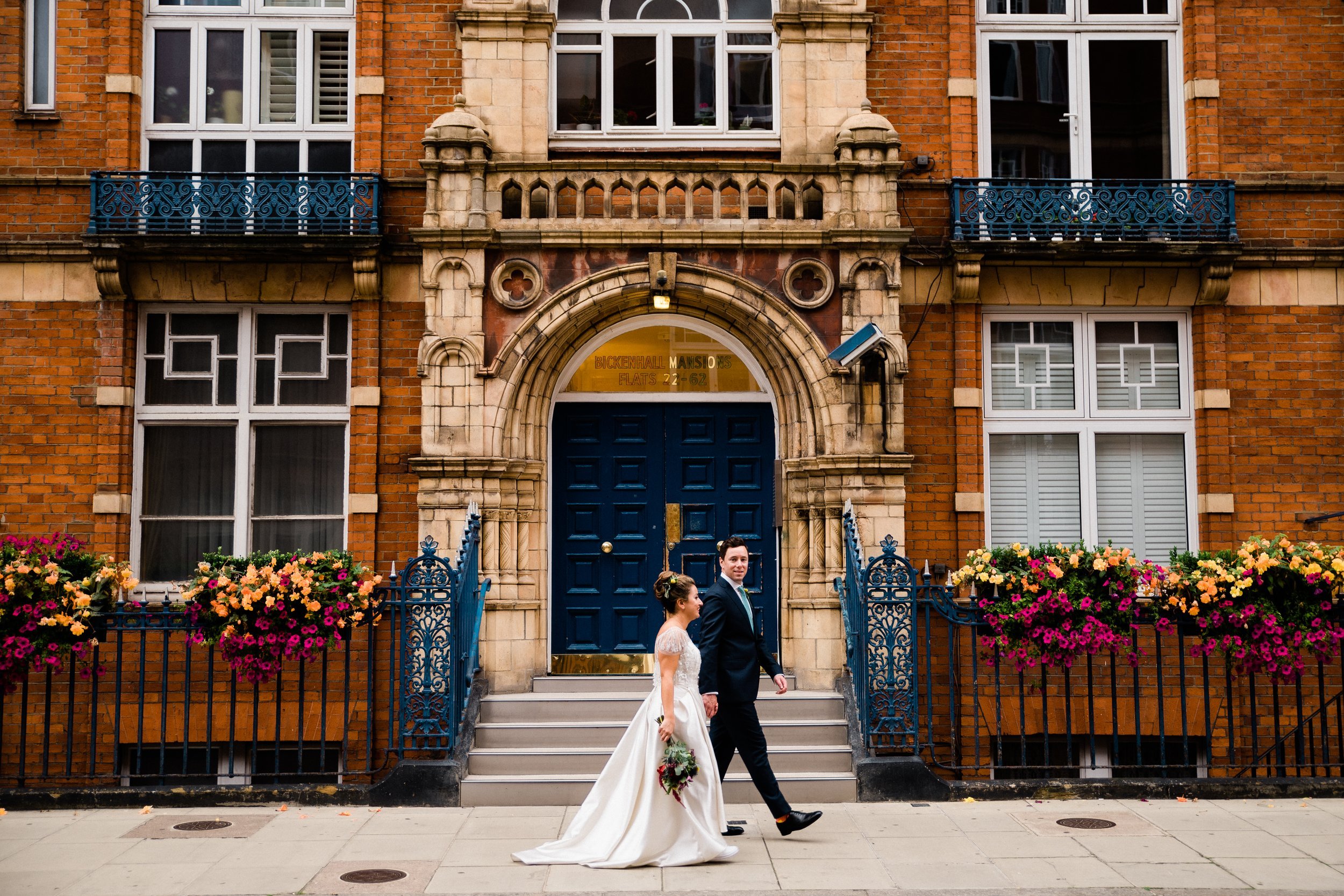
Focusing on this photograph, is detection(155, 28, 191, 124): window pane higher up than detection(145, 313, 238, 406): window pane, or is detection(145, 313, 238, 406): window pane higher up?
detection(155, 28, 191, 124): window pane

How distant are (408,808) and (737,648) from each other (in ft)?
9.49

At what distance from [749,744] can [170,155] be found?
26.7 ft

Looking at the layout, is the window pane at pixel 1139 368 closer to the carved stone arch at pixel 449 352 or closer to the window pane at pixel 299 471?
the carved stone arch at pixel 449 352

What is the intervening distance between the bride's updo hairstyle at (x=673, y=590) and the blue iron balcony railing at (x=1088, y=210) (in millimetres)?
5300

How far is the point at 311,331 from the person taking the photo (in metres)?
11.2

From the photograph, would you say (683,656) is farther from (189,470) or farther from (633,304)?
(189,470)

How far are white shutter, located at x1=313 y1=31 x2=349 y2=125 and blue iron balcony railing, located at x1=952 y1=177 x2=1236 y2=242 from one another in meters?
5.99

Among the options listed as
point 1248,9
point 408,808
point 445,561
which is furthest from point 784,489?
point 1248,9

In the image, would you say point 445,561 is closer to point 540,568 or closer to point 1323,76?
point 540,568

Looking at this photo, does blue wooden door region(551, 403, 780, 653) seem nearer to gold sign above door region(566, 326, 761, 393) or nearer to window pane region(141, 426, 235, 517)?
gold sign above door region(566, 326, 761, 393)

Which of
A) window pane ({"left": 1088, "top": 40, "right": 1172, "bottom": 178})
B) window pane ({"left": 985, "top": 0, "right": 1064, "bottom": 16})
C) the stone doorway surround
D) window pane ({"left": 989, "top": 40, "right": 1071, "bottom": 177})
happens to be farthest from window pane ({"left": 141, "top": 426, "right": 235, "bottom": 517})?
window pane ({"left": 1088, "top": 40, "right": 1172, "bottom": 178})

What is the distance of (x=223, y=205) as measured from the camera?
10.8m

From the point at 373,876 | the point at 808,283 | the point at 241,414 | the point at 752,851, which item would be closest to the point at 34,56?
the point at 241,414

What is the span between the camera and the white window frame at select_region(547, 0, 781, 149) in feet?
36.8
